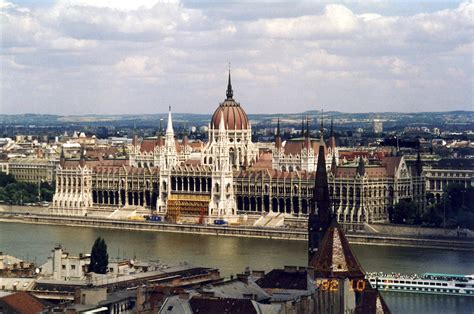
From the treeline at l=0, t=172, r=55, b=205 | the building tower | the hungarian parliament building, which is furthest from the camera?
the treeline at l=0, t=172, r=55, b=205

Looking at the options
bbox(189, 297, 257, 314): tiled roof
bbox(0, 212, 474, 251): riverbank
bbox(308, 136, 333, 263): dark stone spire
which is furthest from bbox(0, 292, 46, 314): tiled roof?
bbox(0, 212, 474, 251): riverbank

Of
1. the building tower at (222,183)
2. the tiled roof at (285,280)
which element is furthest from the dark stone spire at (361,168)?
the tiled roof at (285,280)

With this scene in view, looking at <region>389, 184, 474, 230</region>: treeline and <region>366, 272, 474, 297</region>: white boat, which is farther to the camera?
<region>389, 184, 474, 230</region>: treeline

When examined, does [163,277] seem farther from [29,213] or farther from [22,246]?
[29,213]

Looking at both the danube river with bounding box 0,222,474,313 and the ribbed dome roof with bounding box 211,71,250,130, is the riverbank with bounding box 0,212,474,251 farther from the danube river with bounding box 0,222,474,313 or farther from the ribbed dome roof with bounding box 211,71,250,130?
the ribbed dome roof with bounding box 211,71,250,130

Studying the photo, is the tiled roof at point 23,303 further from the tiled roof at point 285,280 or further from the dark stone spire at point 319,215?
the dark stone spire at point 319,215

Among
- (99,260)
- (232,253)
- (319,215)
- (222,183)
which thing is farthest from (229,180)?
(319,215)

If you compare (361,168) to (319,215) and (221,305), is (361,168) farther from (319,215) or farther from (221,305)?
(221,305)
